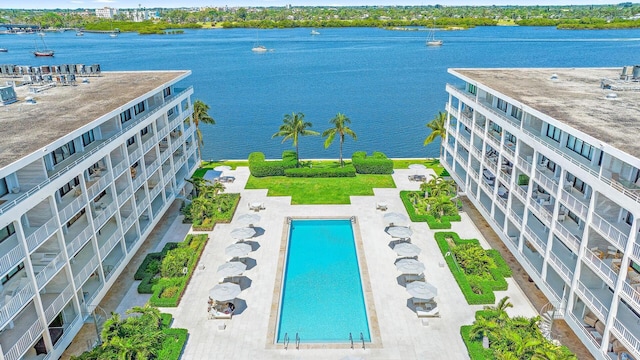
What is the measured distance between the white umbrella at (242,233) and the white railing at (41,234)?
50.1 ft

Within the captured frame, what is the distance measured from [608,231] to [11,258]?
30352 mm

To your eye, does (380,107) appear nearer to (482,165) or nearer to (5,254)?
(482,165)

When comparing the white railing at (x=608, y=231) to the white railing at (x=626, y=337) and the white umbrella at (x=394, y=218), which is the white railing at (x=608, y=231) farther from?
the white umbrella at (x=394, y=218)

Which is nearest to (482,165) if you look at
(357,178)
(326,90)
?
(357,178)

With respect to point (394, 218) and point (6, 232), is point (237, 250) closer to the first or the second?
point (394, 218)

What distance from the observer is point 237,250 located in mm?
36844

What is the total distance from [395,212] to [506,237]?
11.1 metres

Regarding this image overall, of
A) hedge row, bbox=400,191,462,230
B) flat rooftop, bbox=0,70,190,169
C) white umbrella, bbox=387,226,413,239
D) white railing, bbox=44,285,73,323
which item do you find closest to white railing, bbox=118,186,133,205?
flat rooftop, bbox=0,70,190,169

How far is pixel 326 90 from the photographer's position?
115 metres

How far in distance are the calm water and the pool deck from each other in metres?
32.9

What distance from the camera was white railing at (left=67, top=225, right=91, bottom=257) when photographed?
27.9m

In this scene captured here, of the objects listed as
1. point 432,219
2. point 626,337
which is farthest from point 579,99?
point 626,337

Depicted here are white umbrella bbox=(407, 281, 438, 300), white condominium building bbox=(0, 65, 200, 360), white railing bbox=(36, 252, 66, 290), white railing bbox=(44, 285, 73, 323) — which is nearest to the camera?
white condominium building bbox=(0, 65, 200, 360)

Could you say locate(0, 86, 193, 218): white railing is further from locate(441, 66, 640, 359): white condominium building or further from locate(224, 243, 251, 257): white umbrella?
locate(441, 66, 640, 359): white condominium building
